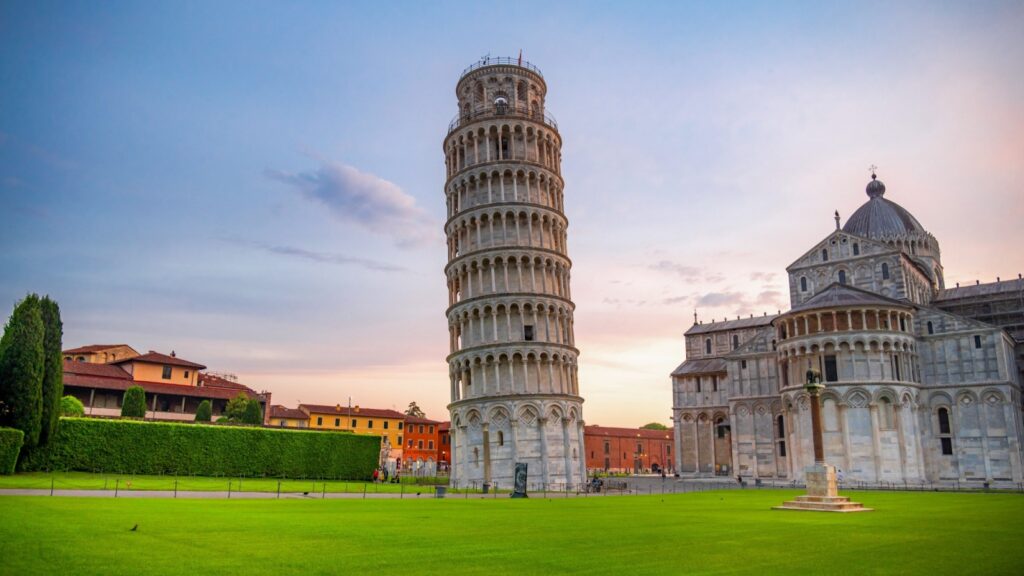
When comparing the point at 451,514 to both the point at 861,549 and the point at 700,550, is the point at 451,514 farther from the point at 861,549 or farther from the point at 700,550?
the point at 861,549

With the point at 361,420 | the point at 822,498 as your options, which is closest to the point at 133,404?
the point at 361,420

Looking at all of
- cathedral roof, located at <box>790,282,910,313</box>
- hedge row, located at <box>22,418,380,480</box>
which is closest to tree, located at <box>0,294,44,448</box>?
hedge row, located at <box>22,418,380,480</box>

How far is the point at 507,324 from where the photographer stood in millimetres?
55031

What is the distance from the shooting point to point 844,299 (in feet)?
194

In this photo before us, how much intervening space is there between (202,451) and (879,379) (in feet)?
169

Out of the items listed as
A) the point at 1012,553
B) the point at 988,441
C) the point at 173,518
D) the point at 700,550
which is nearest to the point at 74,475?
the point at 173,518

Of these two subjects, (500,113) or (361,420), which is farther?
(361,420)

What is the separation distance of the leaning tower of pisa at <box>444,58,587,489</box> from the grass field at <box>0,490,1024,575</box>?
28.9m

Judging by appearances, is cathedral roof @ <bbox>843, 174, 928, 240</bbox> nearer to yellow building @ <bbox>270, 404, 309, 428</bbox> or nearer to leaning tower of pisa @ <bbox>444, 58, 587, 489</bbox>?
leaning tower of pisa @ <bbox>444, 58, 587, 489</bbox>

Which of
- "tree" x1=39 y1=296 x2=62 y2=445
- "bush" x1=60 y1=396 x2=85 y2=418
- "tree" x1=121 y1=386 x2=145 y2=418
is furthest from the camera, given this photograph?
"tree" x1=121 y1=386 x2=145 y2=418

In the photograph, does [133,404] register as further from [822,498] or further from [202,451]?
[822,498]

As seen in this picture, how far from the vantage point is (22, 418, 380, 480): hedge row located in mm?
44219

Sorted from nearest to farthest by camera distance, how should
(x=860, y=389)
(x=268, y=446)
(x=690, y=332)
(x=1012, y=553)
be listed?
(x=1012, y=553), (x=268, y=446), (x=860, y=389), (x=690, y=332)

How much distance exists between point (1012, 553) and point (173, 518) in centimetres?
1995
